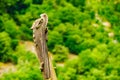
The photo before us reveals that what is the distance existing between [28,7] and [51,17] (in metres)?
1.66

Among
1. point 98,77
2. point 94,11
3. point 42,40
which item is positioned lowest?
point 98,77

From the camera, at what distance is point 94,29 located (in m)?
22.7

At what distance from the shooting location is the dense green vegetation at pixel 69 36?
17.1 m

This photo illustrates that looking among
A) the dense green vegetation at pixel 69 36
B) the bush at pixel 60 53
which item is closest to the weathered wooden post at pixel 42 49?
the dense green vegetation at pixel 69 36

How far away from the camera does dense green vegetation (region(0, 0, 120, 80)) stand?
1706cm

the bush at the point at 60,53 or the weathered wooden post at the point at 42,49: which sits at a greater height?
the weathered wooden post at the point at 42,49

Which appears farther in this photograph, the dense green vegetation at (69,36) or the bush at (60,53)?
the bush at (60,53)

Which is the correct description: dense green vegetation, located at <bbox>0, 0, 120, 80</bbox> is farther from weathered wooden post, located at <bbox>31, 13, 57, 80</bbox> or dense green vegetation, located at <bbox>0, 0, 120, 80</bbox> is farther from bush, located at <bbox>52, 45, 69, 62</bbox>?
weathered wooden post, located at <bbox>31, 13, 57, 80</bbox>

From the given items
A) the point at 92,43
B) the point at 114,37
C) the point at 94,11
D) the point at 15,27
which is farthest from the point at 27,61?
the point at 94,11

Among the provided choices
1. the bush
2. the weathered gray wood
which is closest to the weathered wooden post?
the weathered gray wood

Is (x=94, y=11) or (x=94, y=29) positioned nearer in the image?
(x=94, y=29)

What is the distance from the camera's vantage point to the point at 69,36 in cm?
2119

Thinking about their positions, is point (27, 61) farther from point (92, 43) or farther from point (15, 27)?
point (92, 43)

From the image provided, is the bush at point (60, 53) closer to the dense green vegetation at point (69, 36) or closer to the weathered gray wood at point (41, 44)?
the dense green vegetation at point (69, 36)
